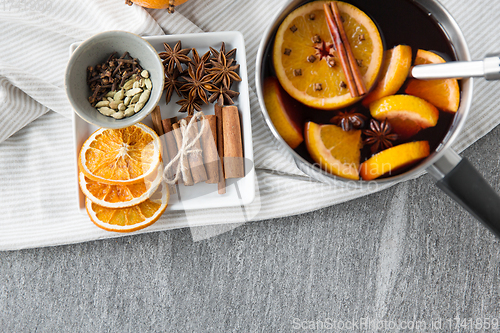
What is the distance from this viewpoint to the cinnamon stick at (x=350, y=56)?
85cm

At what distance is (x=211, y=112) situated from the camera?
41.7 inches

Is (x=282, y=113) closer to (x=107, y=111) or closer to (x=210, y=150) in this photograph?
(x=210, y=150)

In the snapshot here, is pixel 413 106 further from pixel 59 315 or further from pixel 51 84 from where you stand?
pixel 59 315

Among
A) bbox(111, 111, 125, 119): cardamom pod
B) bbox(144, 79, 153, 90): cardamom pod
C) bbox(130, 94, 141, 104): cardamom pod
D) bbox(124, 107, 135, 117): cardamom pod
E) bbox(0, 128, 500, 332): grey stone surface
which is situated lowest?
bbox(0, 128, 500, 332): grey stone surface

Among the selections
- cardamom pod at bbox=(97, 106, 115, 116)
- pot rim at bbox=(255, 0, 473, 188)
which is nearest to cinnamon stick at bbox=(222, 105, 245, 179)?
pot rim at bbox=(255, 0, 473, 188)

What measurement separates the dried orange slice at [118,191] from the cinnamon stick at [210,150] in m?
0.14

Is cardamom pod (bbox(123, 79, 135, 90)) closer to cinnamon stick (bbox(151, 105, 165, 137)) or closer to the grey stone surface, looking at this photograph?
cinnamon stick (bbox(151, 105, 165, 137))

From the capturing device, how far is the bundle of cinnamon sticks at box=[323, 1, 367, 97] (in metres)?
0.85

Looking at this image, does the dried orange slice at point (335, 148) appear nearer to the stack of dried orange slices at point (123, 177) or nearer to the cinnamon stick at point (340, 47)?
the cinnamon stick at point (340, 47)

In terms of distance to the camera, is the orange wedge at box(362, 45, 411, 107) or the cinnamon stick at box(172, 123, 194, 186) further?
the cinnamon stick at box(172, 123, 194, 186)

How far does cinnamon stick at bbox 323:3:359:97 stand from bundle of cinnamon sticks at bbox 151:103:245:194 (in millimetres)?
320

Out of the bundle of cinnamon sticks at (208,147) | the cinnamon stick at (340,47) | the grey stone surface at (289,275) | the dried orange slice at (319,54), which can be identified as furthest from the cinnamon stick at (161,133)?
the cinnamon stick at (340,47)

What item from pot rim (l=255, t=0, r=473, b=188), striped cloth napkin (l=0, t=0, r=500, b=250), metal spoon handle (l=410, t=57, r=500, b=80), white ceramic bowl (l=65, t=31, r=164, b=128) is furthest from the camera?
striped cloth napkin (l=0, t=0, r=500, b=250)

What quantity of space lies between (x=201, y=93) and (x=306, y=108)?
32 centimetres
